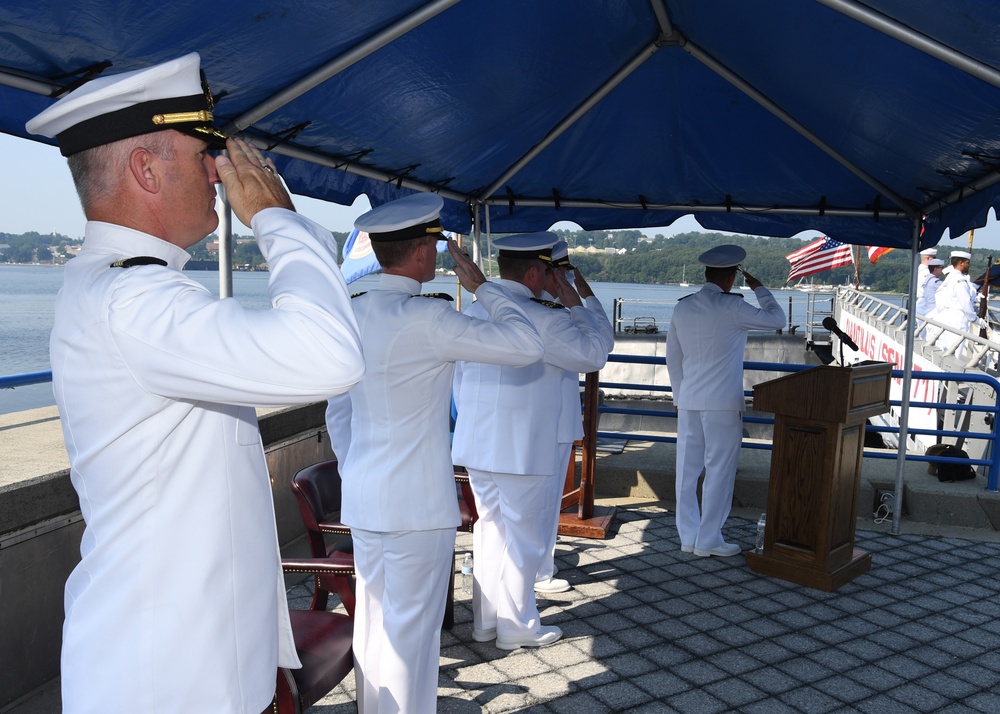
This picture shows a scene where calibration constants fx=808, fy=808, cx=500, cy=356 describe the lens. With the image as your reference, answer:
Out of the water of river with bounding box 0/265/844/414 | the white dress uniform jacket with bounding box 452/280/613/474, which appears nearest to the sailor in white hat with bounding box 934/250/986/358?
the water of river with bounding box 0/265/844/414

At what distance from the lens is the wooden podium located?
479 centimetres

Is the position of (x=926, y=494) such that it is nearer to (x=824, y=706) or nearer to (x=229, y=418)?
(x=824, y=706)

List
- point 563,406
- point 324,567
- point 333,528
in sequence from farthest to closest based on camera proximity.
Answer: point 563,406 → point 333,528 → point 324,567

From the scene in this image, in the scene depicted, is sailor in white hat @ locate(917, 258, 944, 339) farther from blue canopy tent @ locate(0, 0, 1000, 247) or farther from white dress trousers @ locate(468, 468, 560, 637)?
white dress trousers @ locate(468, 468, 560, 637)

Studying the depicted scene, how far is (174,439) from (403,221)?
1619 millimetres

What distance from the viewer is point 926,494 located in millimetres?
6105

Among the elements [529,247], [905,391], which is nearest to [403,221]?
[529,247]

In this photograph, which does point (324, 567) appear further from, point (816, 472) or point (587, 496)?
point (816, 472)

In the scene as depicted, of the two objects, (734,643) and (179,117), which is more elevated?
(179,117)

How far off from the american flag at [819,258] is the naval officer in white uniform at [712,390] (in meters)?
18.2

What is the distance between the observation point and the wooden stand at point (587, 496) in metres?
5.70

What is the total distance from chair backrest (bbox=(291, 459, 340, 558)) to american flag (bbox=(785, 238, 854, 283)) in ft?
68.5

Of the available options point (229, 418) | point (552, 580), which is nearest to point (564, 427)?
point (552, 580)

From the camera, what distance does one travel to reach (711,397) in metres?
5.41
